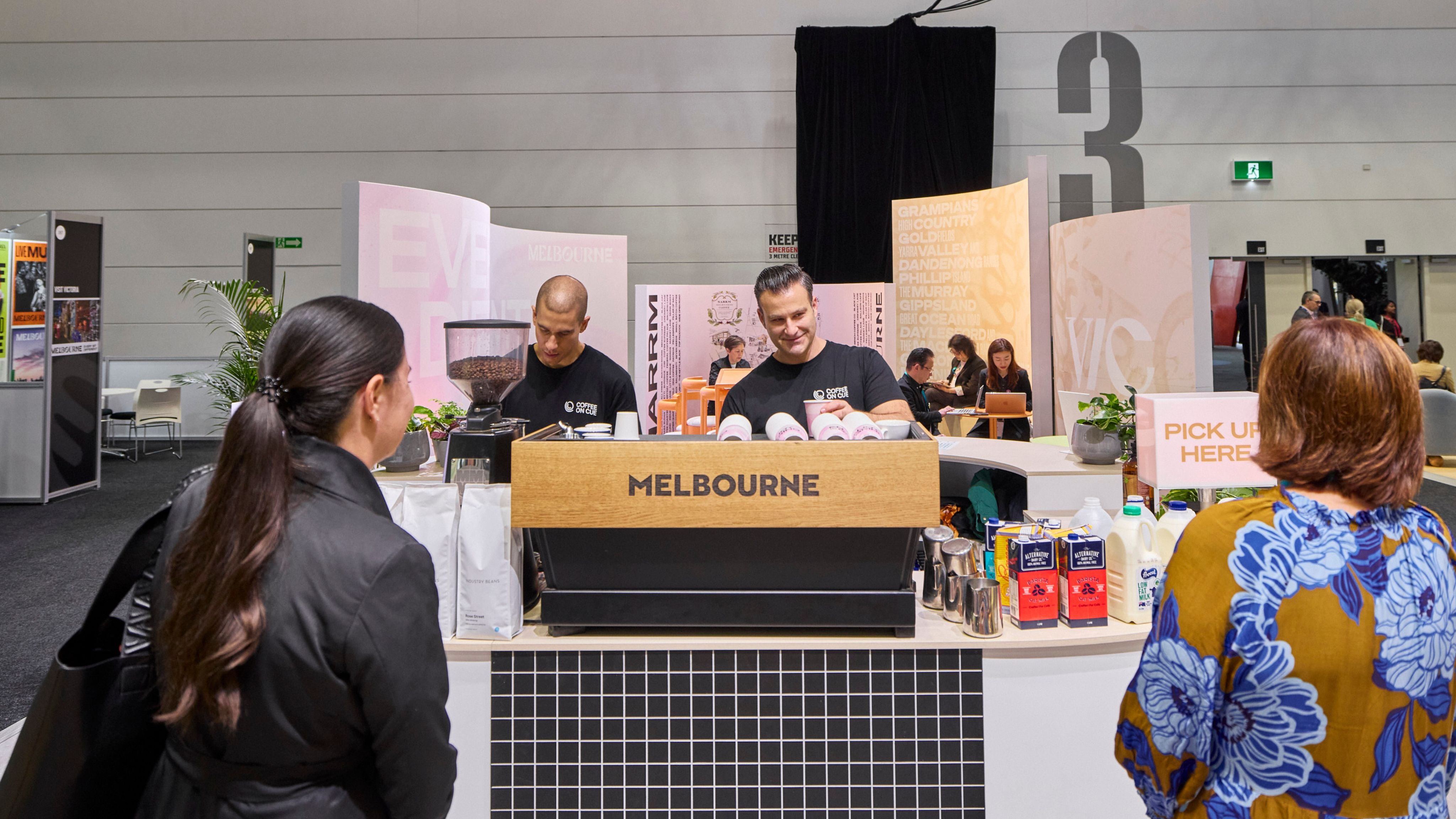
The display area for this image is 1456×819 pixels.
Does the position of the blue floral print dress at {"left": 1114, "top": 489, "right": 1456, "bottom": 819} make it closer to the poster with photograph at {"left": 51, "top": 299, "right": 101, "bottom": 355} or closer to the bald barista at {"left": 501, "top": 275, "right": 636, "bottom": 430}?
the bald barista at {"left": 501, "top": 275, "right": 636, "bottom": 430}

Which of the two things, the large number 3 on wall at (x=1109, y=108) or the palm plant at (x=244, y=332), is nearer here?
the palm plant at (x=244, y=332)

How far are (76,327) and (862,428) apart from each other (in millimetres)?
7445

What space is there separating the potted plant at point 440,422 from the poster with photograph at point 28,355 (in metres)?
5.60

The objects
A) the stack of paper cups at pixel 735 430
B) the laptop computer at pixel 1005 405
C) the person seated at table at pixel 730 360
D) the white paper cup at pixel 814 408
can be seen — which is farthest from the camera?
the person seated at table at pixel 730 360

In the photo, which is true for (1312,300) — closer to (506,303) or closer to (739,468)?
(506,303)

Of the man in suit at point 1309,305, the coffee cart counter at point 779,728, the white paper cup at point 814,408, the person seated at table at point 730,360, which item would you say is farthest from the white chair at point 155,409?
the man in suit at point 1309,305

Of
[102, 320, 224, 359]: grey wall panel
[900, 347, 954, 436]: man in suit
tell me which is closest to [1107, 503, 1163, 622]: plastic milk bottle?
[900, 347, 954, 436]: man in suit

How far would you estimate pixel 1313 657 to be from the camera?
0.92 metres

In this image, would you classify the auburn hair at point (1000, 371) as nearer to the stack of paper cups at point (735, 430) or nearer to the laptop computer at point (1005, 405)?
the laptop computer at point (1005, 405)

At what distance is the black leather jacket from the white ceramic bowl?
37.4 inches

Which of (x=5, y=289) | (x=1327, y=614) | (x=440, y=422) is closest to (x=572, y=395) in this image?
(x=440, y=422)

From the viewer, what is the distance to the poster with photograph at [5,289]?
254 inches

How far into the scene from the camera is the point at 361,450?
40.3 inches

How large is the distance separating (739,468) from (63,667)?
0.96m
